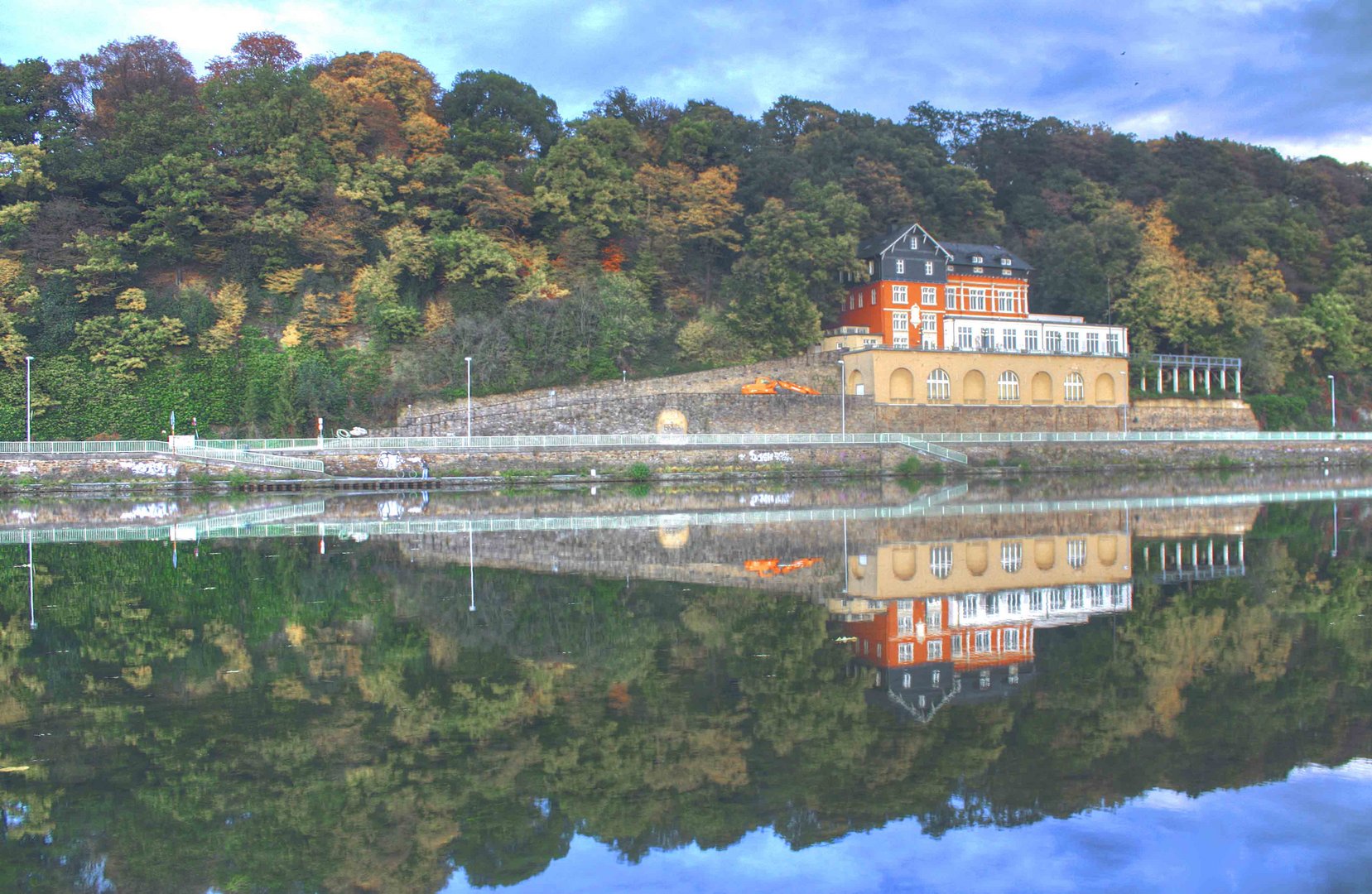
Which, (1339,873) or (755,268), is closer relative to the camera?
(1339,873)

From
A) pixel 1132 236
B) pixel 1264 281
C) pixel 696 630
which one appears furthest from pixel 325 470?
pixel 1264 281

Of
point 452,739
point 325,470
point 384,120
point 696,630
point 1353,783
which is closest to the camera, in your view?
point 1353,783

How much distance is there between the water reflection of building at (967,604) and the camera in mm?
10680

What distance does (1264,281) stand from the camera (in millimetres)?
65875

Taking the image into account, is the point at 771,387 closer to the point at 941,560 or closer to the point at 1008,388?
the point at 1008,388

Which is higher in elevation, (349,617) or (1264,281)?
(1264,281)

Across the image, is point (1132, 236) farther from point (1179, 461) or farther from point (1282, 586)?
point (1282, 586)

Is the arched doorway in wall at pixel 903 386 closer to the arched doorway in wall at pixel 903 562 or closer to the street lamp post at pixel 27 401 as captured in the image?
the arched doorway in wall at pixel 903 562

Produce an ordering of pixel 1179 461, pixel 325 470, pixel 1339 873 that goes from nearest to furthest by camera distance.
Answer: pixel 1339 873 < pixel 325 470 < pixel 1179 461

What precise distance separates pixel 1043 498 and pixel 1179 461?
2217 centimetres

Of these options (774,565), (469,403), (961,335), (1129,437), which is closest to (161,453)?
(469,403)

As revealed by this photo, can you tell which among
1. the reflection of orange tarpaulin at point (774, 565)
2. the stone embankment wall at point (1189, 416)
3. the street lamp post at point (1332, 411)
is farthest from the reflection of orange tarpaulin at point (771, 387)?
the street lamp post at point (1332, 411)

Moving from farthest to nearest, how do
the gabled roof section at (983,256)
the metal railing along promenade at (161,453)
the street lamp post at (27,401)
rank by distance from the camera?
the gabled roof section at (983,256), the street lamp post at (27,401), the metal railing along promenade at (161,453)

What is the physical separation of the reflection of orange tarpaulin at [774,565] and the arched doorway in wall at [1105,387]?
45744 millimetres
